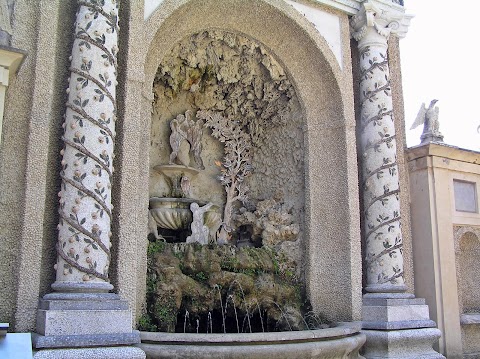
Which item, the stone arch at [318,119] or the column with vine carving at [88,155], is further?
the stone arch at [318,119]

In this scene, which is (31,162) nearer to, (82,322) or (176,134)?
(82,322)

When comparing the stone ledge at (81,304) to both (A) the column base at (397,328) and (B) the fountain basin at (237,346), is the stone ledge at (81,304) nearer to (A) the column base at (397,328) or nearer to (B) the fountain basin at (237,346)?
(B) the fountain basin at (237,346)

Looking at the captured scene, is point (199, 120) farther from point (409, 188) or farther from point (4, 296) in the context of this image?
point (4, 296)

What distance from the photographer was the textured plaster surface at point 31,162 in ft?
17.1

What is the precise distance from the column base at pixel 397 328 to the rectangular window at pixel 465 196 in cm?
222

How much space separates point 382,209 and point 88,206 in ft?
14.3

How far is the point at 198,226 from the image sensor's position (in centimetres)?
806

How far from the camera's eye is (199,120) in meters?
8.95

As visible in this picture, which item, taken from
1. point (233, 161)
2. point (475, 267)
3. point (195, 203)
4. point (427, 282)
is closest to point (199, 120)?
point (233, 161)

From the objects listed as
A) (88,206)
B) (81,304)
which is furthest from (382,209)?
(81,304)

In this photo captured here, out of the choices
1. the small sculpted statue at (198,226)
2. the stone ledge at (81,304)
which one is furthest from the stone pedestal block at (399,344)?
the stone ledge at (81,304)

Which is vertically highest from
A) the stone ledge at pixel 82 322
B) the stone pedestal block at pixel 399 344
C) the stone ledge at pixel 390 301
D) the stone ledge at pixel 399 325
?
the stone ledge at pixel 390 301

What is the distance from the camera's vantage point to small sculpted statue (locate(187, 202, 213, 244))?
795 centimetres

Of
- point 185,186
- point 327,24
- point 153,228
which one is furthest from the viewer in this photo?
point 185,186
